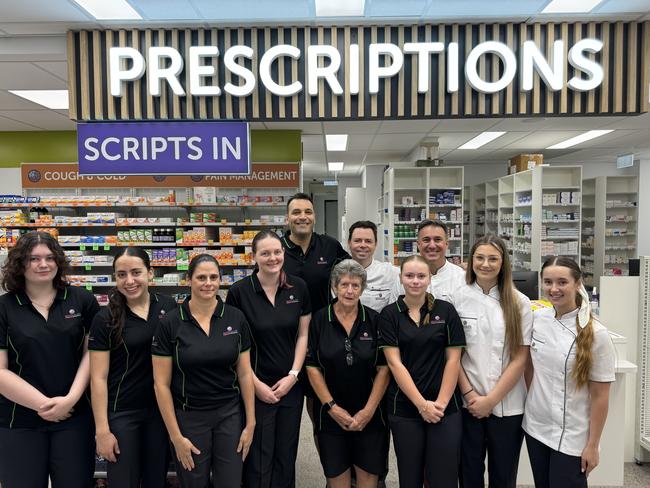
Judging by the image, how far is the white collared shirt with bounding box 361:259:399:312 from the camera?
270 cm

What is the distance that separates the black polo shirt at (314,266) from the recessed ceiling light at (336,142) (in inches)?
206

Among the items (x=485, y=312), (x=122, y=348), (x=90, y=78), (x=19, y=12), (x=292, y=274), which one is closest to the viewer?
(x=122, y=348)

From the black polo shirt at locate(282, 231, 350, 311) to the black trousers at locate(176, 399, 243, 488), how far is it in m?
0.86

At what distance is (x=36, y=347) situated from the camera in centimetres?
206

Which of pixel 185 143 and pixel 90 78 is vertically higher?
pixel 90 78

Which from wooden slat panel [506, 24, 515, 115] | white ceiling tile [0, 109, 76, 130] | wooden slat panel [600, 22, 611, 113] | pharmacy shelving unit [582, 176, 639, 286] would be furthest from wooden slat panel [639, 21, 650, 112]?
white ceiling tile [0, 109, 76, 130]

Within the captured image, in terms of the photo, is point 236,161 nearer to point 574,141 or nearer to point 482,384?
point 482,384

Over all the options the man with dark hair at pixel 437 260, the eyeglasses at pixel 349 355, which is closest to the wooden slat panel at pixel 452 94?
the man with dark hair at pixel 437 260

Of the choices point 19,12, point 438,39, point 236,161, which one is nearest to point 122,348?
point 236,161

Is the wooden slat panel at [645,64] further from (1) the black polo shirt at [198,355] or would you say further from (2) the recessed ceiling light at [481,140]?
(2) the recessed ceiling light at [481,140]

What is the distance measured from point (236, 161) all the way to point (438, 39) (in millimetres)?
1971

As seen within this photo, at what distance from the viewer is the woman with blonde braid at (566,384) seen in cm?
202

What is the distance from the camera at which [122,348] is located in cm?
212

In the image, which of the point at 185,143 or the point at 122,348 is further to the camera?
the point at 185,143
